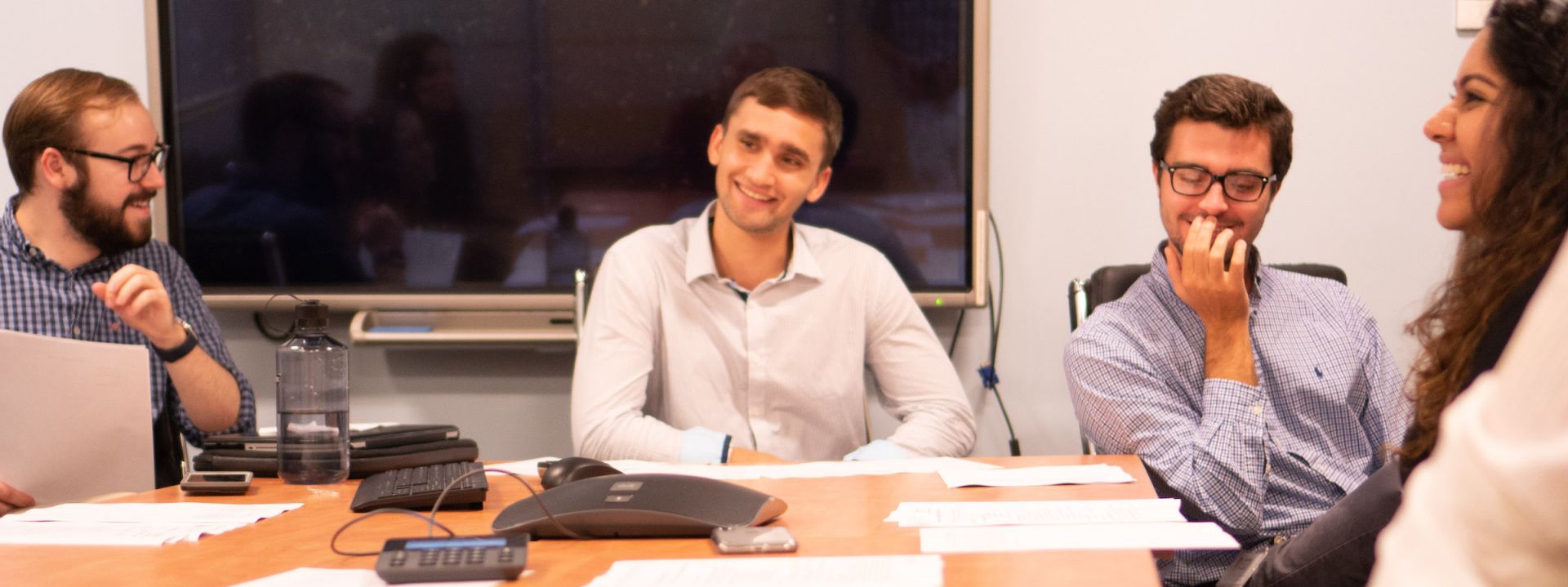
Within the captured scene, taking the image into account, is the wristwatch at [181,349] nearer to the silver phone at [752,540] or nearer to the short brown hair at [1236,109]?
the silver phone at [752,540]

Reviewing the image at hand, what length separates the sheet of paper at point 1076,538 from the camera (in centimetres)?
111

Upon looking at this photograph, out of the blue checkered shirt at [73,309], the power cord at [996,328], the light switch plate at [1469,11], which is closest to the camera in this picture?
the blue checkered shirt at [73,309]

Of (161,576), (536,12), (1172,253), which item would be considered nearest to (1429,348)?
(1172,253)

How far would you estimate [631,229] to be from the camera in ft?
9.52

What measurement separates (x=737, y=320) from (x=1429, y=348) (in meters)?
1.43

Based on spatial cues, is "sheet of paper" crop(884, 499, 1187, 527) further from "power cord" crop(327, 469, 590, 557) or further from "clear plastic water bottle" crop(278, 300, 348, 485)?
"clear plastic water bottle" crop(278, 300, 348, 485)

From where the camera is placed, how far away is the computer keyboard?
1408 mm

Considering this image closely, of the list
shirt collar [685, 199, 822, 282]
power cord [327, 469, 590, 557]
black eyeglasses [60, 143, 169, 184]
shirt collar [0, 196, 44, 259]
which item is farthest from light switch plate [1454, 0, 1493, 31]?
shirt collar [0, 196, 44, 259]

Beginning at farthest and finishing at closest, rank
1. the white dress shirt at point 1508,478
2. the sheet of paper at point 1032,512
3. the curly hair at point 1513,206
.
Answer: the sheet of paper at point 1032,512 < the curly hair at point 1513,206 < the white dress shirt at point 1508,478

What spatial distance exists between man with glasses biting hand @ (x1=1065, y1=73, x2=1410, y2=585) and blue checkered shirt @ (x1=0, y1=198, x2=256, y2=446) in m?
1.60

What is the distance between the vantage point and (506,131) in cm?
291

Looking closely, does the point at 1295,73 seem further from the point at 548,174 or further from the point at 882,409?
the point at 548,174

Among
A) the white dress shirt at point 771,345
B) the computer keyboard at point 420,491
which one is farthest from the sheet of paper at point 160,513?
the white dress shirt at point 771,345

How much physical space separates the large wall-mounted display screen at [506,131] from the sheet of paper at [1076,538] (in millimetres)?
1669
